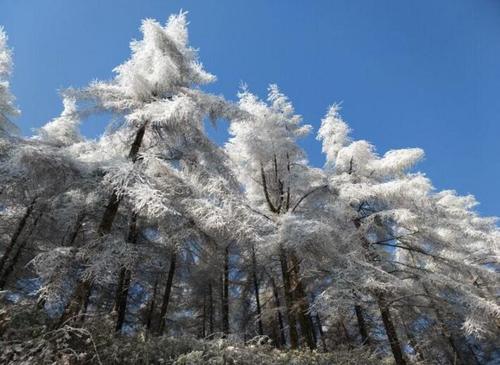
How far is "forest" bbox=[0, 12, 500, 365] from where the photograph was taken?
6.49 m

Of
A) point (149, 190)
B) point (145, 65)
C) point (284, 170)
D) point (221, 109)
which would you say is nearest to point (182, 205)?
point (149, 190)

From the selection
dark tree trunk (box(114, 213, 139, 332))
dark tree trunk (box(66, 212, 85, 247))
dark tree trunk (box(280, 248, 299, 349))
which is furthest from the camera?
dark tree trunk (box(66, 212, 85, 247))

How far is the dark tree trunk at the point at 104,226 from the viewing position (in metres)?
6.26

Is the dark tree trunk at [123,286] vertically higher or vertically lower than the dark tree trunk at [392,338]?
higher

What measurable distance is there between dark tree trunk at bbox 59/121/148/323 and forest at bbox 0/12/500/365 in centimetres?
4

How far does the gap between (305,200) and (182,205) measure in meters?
6.12

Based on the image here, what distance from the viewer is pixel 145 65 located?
9.50m

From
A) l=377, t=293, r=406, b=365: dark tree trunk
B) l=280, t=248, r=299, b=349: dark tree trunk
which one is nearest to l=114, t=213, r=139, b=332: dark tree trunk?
l=280, t=248, r=299, b=349: dark tree trunk

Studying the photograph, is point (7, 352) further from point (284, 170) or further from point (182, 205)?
point (284, 170)

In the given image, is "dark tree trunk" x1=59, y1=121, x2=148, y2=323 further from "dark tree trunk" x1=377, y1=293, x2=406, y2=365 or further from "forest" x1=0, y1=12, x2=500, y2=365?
"dark tree trunk" x1=377, y1=293, x2=406, y2=365

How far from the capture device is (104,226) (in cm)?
793

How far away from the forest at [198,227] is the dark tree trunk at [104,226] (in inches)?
1.5

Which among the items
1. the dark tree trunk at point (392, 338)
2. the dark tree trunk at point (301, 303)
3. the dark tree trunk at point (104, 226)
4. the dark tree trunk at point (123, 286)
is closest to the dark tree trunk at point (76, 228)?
the dark tree trunk at point (123, 286)

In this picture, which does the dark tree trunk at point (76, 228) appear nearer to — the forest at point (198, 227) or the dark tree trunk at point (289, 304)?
the forest at point (198, 227)
